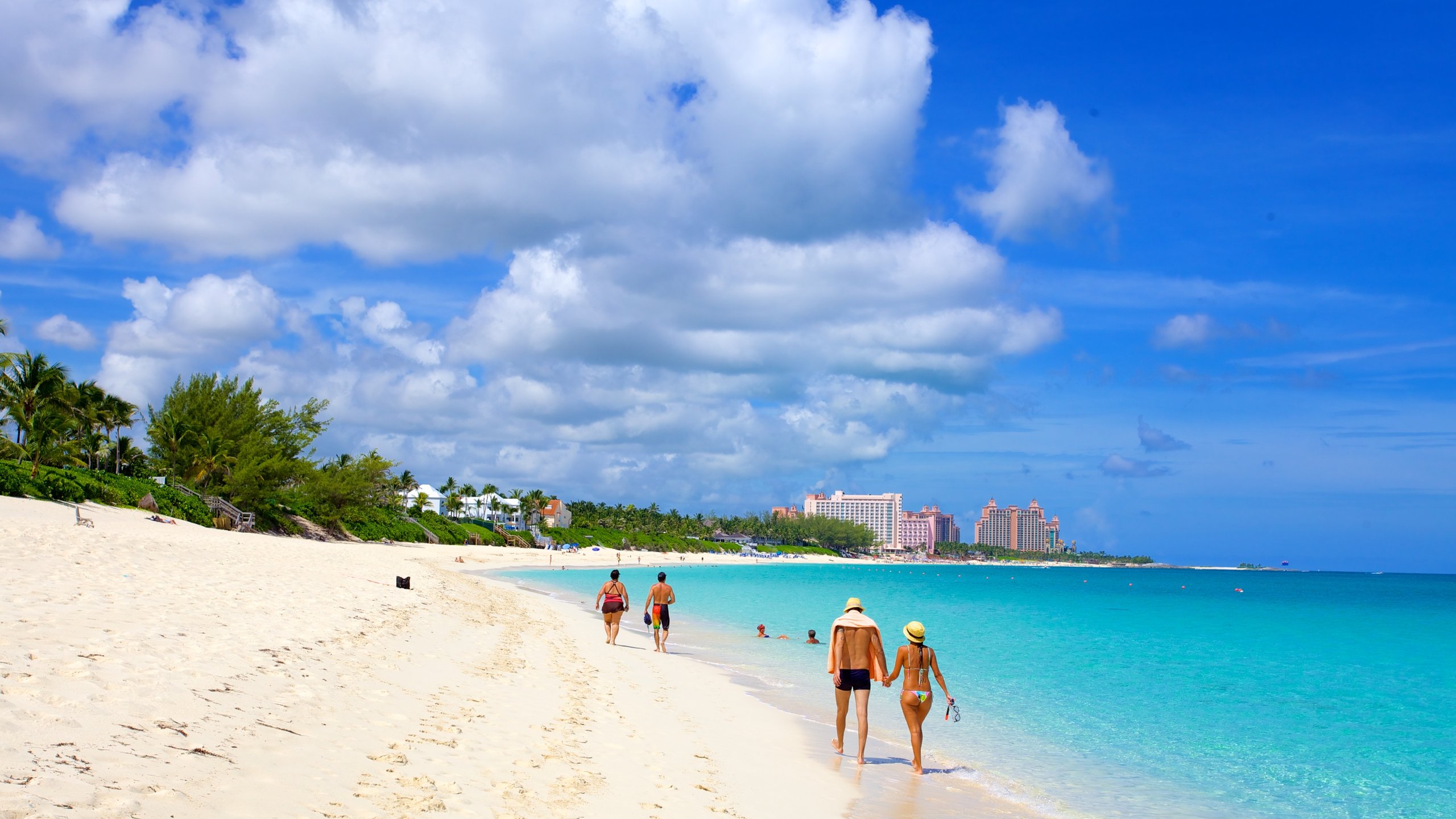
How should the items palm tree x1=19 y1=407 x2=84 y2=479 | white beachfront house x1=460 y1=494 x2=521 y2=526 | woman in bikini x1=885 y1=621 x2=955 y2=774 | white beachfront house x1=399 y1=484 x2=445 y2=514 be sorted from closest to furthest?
woman in bikini x1=885 y1=621 x2=955 y2=774 < palm tree x1=19 y1=407 x2=84 y2=479 < white beachfront house x1=399 y1=484 x2=445 y2=514 < white beachfront house x1=460 y1=494 x2=521 y2=526

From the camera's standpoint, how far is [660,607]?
19625mm

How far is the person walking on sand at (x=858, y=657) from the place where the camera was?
32.5 ft

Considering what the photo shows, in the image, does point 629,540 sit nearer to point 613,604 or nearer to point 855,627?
point 613,604

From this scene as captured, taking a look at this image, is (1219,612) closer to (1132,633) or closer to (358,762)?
(1132,633)

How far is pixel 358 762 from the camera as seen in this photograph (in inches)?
265

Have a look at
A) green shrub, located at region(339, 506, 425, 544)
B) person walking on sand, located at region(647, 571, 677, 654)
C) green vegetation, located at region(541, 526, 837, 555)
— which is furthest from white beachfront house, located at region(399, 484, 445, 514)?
person walking on sand, located at region(647, 571, 677, 654)

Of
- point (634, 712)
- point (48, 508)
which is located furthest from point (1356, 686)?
point (48, 508)

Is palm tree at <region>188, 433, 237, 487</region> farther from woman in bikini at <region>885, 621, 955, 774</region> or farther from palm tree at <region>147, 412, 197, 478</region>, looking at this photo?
woman in bikini at <region>885, 621, 955, 774</region>

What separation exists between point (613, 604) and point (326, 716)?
11.0 m

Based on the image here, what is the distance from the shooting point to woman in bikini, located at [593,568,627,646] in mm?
18688

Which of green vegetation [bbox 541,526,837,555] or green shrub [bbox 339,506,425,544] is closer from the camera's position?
green shrub [bbox 339,506,425,544]

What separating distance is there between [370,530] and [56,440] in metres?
22.5

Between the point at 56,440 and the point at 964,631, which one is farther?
the point at 56,440

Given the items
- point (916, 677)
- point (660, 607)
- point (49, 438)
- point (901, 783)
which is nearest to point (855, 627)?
point (916, 677)
